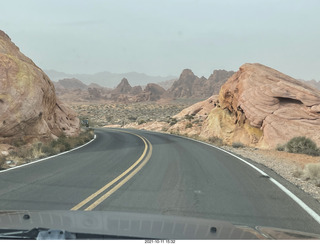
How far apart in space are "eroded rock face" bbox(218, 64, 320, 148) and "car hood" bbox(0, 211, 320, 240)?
65.9ft

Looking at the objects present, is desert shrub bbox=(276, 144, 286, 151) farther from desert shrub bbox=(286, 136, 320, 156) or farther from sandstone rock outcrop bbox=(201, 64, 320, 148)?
sandstone rock outcrop bbox=(201, 64, 320, 148)

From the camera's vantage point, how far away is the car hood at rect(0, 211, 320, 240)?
3.31 metres

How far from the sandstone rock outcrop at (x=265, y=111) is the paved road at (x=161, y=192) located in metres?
13.4

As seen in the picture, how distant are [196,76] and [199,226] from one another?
200 meters

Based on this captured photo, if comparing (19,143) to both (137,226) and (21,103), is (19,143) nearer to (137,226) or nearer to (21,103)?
(21,103)

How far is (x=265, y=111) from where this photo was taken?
26.0 metres

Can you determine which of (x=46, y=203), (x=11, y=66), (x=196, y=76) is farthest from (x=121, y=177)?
(x=196, y=76)

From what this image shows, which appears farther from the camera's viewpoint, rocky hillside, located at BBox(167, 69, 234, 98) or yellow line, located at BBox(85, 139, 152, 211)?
rocky hillside, located at BBox(167, 69, 234, 98)

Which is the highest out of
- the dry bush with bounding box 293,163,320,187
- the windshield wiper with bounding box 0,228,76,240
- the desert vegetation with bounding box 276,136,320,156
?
the windshield wiper with bounding box 0,228,76,240

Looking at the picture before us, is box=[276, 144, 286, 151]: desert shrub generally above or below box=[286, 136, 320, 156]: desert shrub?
below

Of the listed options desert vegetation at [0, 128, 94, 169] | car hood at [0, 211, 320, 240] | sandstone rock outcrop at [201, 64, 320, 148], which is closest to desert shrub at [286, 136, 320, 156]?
sandstone rock outcrop at [201, 64, 320, 148]

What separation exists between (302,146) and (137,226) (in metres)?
18.3

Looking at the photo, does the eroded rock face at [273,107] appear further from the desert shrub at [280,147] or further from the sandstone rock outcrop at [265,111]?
the desert shrub at [280,147]
